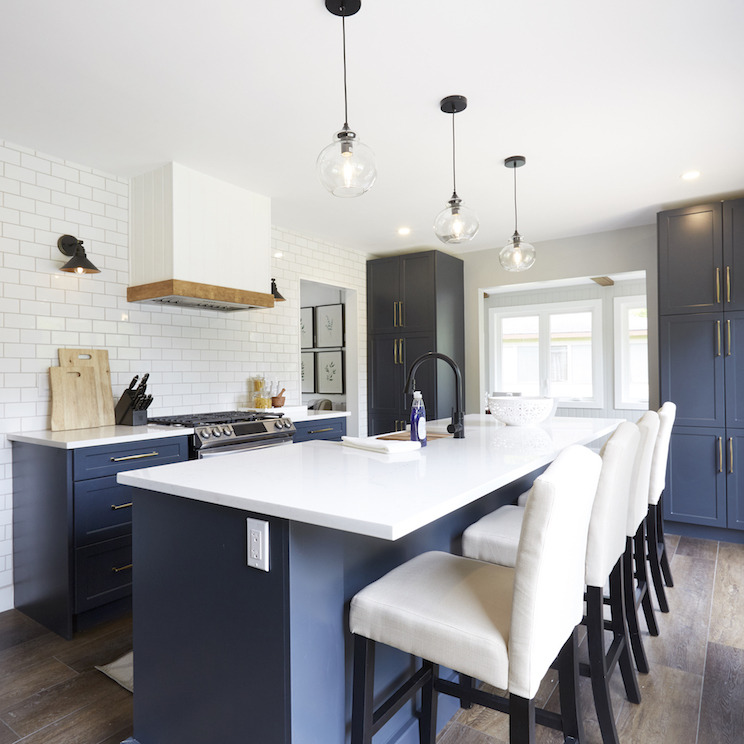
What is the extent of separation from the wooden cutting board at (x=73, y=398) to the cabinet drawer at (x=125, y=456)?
0.50 metres

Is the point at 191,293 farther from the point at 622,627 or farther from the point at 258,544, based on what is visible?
the point at 622,627

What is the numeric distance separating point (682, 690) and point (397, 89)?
284cm

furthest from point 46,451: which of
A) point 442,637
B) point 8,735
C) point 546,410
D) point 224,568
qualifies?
point 546,410

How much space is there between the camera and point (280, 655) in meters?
1.29

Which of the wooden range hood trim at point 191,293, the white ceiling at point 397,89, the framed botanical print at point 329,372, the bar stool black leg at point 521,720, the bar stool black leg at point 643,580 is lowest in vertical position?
the bar stool black leg at point 643,580

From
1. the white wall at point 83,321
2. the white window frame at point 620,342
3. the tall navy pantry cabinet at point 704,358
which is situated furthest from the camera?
the white window frame at point 620,342

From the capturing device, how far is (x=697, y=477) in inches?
161

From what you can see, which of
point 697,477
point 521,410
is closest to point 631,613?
point 521,410

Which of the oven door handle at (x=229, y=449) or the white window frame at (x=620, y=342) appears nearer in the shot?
the oven door handle at (x=229, y=449)

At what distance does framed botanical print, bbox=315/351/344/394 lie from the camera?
620 cm

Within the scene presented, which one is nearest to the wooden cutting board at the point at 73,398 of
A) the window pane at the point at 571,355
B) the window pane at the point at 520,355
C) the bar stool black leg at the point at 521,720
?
the bar stool black leg at the point at 521,720

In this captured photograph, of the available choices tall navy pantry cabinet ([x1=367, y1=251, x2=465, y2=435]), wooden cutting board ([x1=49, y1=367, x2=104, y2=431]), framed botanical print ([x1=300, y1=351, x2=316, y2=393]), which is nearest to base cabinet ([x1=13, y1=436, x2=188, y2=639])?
wooden cutting board ([x1=49, y1=367, x2=104, y2=431])

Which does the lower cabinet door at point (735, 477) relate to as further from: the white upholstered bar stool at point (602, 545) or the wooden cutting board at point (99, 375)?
the wooden cutting board at point (99, 375)

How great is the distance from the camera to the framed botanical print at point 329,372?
20.3 feet
